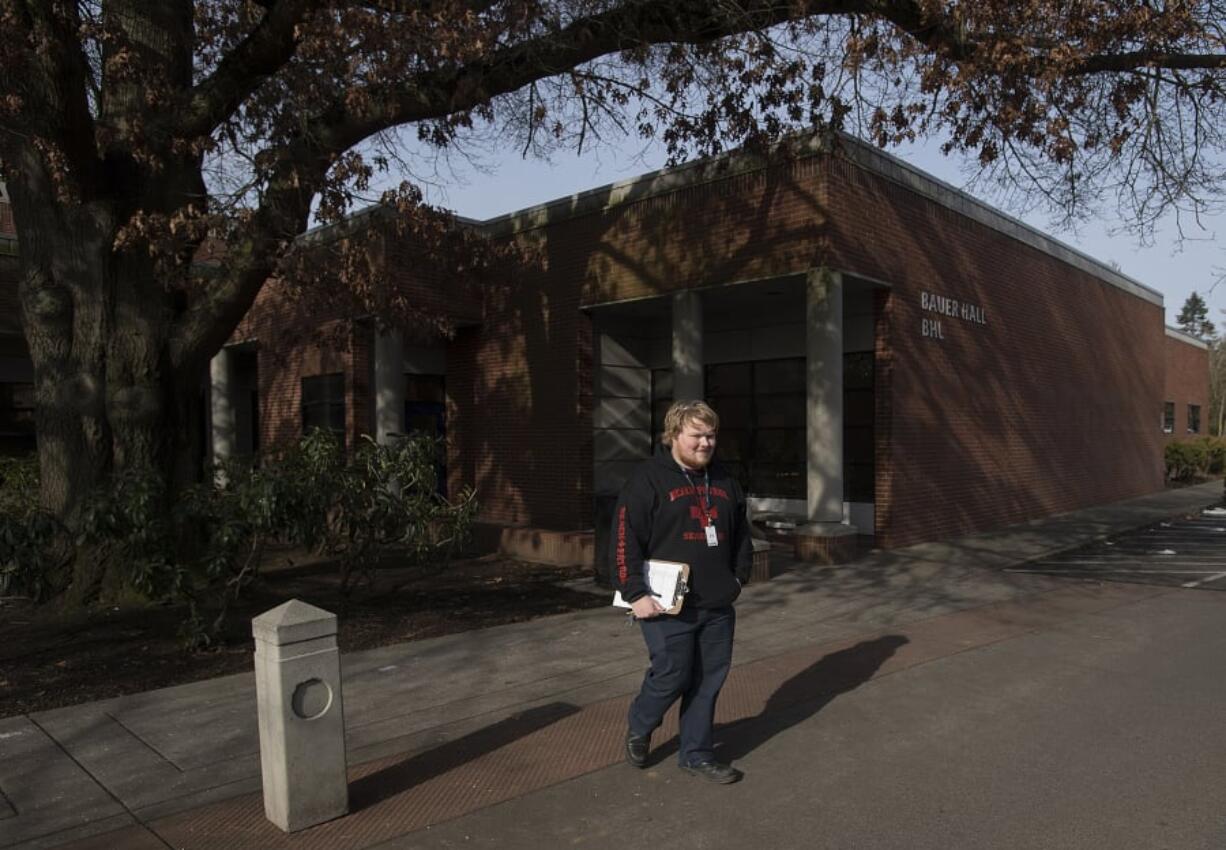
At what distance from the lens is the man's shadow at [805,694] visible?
490 cm

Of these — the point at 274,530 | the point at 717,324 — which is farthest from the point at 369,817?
the point at 717,324

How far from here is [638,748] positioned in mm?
4453

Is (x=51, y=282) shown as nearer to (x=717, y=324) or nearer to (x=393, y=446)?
(x=393, y=446)

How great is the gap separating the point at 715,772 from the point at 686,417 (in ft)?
5.59

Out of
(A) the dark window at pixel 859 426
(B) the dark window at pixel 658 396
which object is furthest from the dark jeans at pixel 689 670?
(B) the dark window at pixel 658 396

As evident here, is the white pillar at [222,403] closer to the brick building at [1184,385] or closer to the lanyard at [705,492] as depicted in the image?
the lanyard at [705,492]

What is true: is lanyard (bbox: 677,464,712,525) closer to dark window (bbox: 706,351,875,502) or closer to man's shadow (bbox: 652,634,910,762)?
man's shadow (bbox: 652,634,910,762)

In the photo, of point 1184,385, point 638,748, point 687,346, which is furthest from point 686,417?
point 1184,385

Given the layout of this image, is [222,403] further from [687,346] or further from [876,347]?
[876,347]

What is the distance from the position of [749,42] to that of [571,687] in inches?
250

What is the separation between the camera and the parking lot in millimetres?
10484

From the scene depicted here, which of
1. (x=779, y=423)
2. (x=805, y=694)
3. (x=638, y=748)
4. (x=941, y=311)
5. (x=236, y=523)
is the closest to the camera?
(x=638, y=748)

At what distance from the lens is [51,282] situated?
27.2 feet

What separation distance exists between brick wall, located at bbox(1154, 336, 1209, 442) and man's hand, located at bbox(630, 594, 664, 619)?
2869 cm
